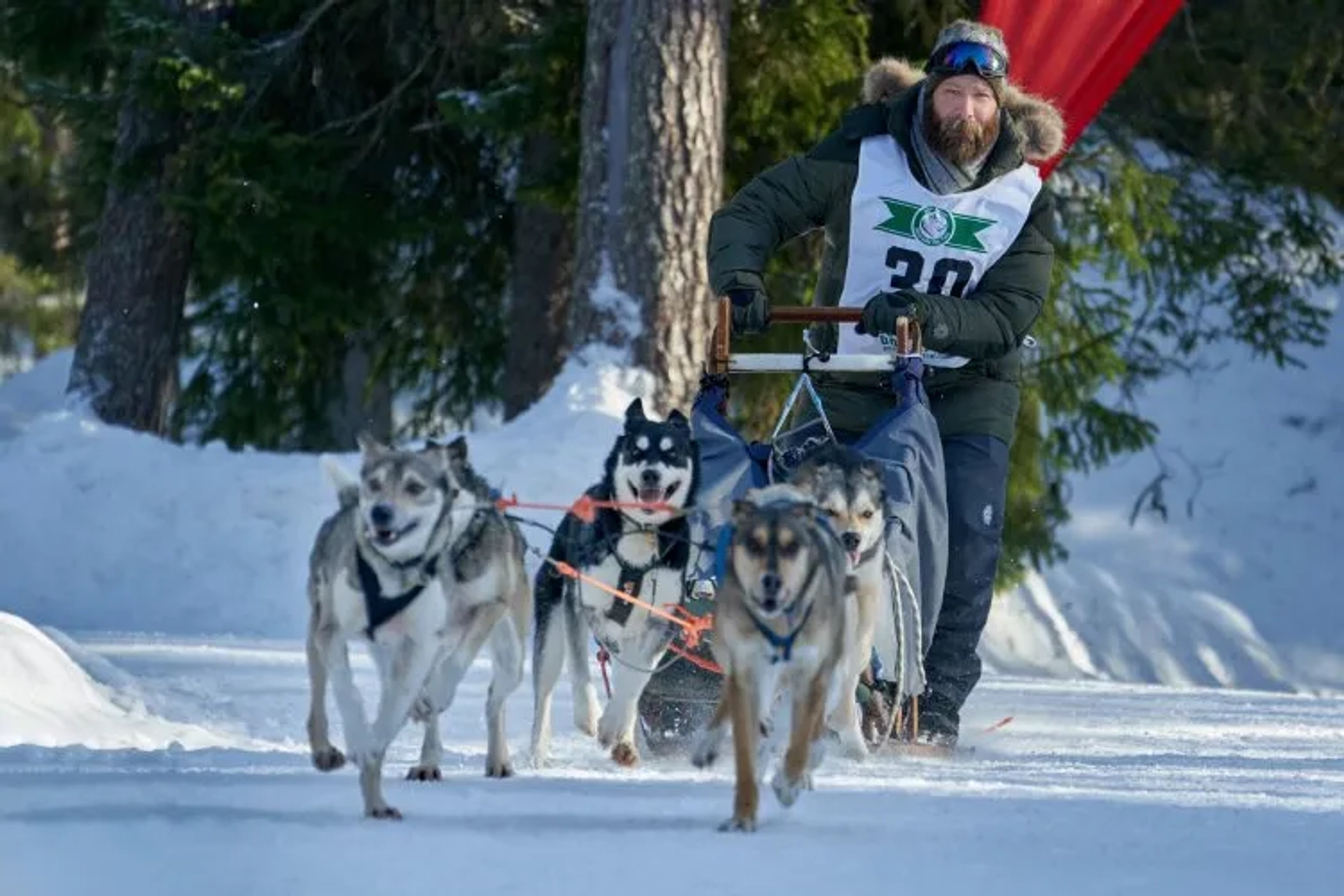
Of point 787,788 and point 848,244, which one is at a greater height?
point 848,244

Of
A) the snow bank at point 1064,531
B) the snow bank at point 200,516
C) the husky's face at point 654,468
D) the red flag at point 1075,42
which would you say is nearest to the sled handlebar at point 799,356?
the husky's face at point 654,468

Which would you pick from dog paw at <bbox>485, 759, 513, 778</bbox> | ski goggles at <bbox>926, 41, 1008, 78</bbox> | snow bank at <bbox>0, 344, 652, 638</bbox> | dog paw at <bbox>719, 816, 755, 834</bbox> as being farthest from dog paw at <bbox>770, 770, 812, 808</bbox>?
snow bank at <bbox>0, 344, 652, 638</bbox>

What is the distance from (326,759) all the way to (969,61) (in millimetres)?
3026

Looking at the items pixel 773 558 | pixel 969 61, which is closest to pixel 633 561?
pixel 773 558

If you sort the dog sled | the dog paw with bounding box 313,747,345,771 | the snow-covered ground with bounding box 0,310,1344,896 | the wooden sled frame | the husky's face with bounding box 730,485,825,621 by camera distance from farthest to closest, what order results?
the wooden sled frame < the dog sled < the dog paw with bounding box 313,747,345,771 < the husky's face with bounding box 730,485,825,621 < the snow-covered ground with bounding box 0,310,1344,896

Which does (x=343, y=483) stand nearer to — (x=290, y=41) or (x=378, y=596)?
(x=378, y=596)

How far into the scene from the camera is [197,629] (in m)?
12.5

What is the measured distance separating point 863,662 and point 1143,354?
46.5 ft

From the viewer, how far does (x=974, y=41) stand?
7.91 metres

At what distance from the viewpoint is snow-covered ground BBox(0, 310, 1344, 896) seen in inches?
199

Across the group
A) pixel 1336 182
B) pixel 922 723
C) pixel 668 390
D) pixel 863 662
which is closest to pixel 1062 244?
pixel 668 390

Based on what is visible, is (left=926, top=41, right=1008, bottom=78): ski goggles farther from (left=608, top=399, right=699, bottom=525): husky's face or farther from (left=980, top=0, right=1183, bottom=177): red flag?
(left=980, top=0, right=1183, bottom=177): red flag

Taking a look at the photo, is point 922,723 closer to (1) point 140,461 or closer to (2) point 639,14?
(2) point 639,14

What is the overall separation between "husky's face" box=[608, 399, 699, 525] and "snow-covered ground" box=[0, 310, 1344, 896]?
720 millimetres
